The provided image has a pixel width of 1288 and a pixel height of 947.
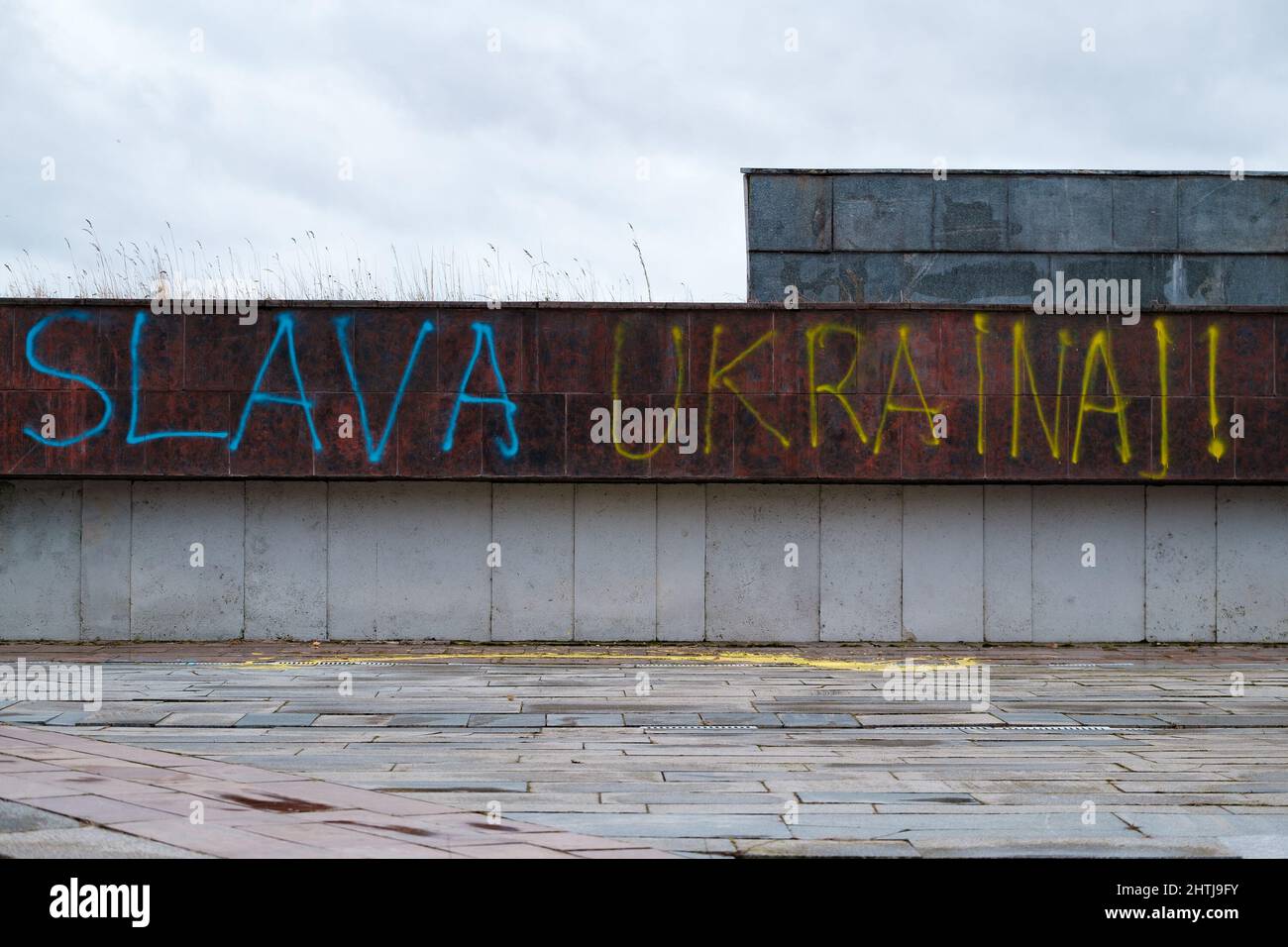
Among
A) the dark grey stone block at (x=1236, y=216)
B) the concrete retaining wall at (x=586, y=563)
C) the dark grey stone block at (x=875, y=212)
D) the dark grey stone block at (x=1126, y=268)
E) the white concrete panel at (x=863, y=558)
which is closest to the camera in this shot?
the concrete retaining wall at (x=586, y=563)

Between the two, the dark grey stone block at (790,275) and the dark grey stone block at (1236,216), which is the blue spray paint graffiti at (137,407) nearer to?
the dark grey stone block at (790,275)

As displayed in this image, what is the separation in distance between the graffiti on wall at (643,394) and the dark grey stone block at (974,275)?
336 centimetres

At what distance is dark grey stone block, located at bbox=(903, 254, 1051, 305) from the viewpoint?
20312 millimetres

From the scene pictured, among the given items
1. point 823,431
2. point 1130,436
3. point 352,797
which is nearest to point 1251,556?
point 1130,436

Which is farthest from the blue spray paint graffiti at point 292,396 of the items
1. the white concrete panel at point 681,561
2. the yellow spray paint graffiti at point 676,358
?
the white concrete panel at point 681,561

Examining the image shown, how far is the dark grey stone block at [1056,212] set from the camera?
20391mm

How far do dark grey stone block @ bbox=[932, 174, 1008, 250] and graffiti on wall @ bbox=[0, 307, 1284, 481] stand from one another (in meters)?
3.63

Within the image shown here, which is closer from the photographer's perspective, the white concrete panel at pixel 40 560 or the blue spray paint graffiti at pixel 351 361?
the blue spray paint graffiti at pixel 351 361

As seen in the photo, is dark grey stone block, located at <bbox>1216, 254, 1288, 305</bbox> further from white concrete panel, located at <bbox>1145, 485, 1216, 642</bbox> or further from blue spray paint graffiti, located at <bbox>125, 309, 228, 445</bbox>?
blue spray paint graffiti, located at <bbox>125, 309, 228, 445</bbox>

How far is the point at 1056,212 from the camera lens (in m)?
20.5

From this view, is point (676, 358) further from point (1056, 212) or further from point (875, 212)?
point (1056, 212)

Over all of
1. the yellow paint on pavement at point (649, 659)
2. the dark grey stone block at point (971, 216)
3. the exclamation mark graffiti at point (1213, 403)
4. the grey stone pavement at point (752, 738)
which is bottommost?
the yellow paint on pavement at point (649, 659)

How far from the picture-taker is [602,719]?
11023mm
